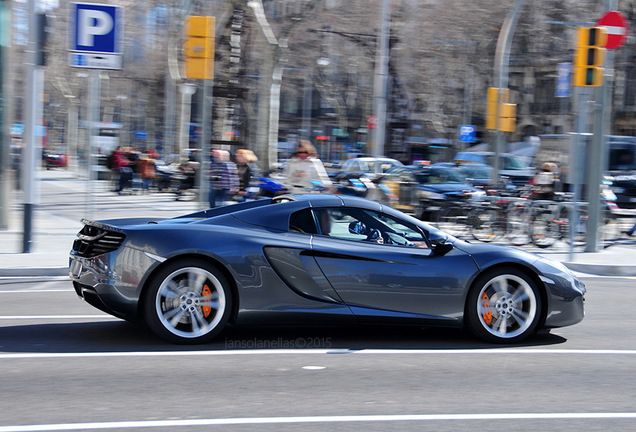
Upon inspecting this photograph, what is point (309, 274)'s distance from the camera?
688 cm

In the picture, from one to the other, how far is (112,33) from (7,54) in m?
5.21

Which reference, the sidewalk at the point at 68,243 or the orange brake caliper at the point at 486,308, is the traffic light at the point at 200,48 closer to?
the sidewalk at the point at 68,243

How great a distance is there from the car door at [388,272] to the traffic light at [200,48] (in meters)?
7.66

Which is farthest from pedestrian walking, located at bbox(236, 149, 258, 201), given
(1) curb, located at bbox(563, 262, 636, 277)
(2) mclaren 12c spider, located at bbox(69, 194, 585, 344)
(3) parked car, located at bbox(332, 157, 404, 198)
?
(2) mclaren 12c spider, located at bbox(69, 194, 585, 344)

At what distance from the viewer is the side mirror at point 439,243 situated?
7117mm

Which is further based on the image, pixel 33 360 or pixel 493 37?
pixel 493 37

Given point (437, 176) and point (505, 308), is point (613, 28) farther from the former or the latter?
point (505, 308)

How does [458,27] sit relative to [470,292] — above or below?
above

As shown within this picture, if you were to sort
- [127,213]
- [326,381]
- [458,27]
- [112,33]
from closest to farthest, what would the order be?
[326,381] → [112,33] → [127,213] → [458,27]

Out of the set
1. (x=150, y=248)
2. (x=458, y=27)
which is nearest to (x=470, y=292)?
(x=150, y=248)

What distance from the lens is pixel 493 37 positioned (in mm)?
43625

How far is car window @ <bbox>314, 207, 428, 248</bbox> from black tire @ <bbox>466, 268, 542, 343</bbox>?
25.5 inches

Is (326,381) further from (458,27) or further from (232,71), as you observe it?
(458,27)

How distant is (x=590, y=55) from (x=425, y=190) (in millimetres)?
8044
